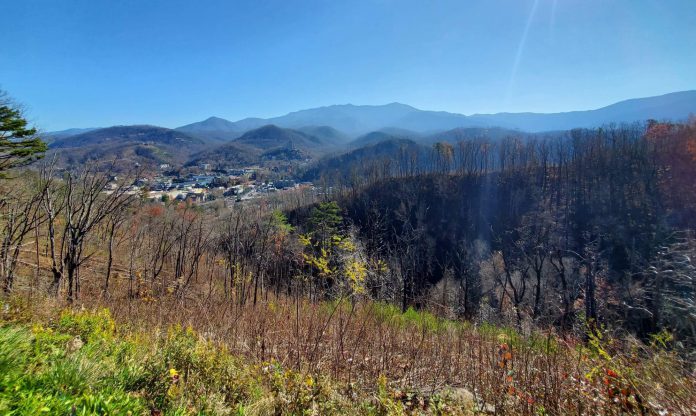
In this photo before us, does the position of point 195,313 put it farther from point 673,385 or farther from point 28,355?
point 673,385

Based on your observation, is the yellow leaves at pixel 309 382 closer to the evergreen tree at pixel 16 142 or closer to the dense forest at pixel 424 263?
the dense forest at pixel 424 263

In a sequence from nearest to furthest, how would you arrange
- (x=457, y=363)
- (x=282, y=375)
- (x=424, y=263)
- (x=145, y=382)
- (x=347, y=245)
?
(x=145, y=382)
(x=282, y=375)
(x=457, y=363)
(x=347, y=245)
(x=424, y=263)

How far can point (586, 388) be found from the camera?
10.8ft

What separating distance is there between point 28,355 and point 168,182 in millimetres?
119721

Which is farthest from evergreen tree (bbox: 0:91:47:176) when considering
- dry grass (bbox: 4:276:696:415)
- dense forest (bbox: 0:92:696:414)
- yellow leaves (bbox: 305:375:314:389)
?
yellow leaves (bbox: 305:375:314:389)

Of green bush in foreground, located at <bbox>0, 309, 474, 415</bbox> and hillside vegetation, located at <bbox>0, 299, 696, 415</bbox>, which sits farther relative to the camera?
hillside vegetation, located at <bbox>0, 299, 696, 415</bbox>

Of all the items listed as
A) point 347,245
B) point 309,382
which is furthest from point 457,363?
point 347,245

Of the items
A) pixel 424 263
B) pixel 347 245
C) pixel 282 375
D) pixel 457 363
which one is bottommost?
pixel 424 263

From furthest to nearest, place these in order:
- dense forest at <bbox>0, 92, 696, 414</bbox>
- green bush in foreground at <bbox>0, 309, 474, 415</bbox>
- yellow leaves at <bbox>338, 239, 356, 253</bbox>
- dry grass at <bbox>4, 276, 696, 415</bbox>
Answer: yellow leaves at <bbox>338, 239, 356, 253</bbox>, dense forest at <bbox>0, 92, 696, 414</bbox>, dry grass at <bbox>4, 276, 696, 415</bbox>, green bush in foreground at <bbox>0, 309, 474, 415</bbox>

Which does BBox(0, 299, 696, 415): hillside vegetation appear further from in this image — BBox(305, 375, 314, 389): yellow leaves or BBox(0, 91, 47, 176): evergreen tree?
BBox(0, 91, 47, 176): evergreen tree

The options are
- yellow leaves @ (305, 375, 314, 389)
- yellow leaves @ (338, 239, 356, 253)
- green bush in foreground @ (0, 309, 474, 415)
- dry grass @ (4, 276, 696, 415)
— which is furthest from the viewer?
yellow leaves @ (338, 239, 356, 253)

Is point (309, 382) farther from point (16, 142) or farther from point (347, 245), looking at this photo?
point (16, 142)

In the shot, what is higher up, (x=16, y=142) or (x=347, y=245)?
(x=16, y=142)

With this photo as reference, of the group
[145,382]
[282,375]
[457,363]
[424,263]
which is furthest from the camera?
[424,263]
